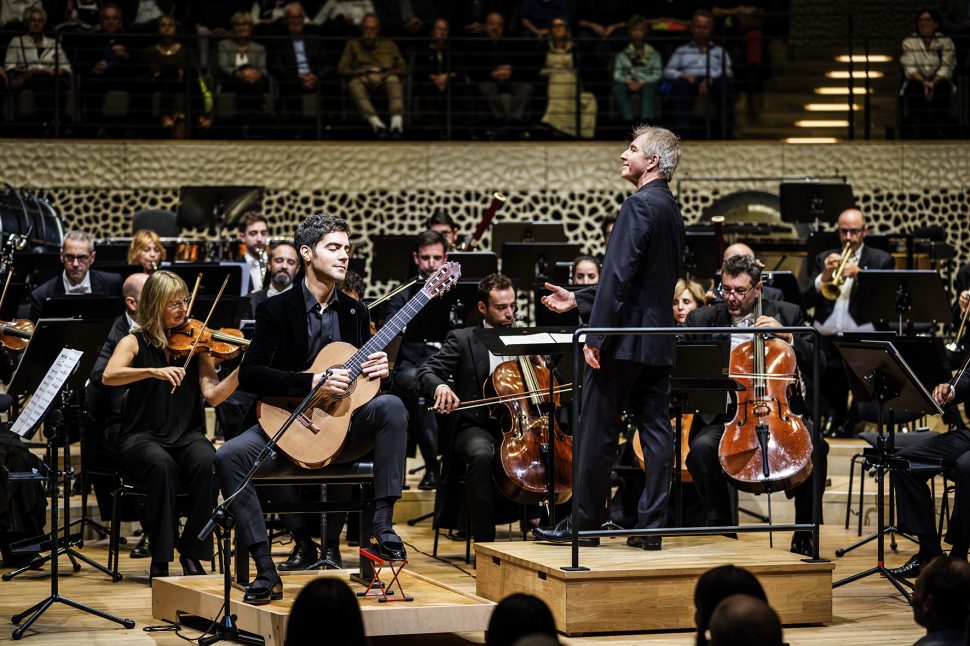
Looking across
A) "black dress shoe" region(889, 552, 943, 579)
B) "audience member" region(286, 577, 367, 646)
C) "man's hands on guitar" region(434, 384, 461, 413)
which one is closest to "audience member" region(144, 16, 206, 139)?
"man's hands on guitar" region(434, 384, 461, 413)

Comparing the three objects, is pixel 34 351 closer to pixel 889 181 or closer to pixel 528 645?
pixel 528 645

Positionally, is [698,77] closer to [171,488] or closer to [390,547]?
[171,488]

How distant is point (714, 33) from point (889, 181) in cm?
205

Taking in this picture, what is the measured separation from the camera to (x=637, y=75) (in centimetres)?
1168

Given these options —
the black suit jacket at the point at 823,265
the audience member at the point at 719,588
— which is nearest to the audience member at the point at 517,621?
the audience member at the point at 719,588

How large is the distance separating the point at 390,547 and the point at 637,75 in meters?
7.75

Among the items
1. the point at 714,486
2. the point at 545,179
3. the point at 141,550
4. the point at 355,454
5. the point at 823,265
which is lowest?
the point at 141,550

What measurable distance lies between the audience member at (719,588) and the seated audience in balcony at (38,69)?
918 cm

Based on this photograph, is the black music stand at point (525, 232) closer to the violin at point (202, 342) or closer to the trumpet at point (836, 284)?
the trumpet at point (836, 284)

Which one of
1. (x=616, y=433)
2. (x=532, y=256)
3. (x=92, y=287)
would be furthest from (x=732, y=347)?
(x=92, y=287)

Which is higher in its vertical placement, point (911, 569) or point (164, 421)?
point (164, 421)

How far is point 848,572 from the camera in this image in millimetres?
6113

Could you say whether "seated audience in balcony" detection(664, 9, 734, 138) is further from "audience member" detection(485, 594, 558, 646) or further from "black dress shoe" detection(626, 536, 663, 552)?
"audience member" detection(485, 594, 558, 646)

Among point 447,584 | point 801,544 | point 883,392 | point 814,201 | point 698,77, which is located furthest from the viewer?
point 698,77
